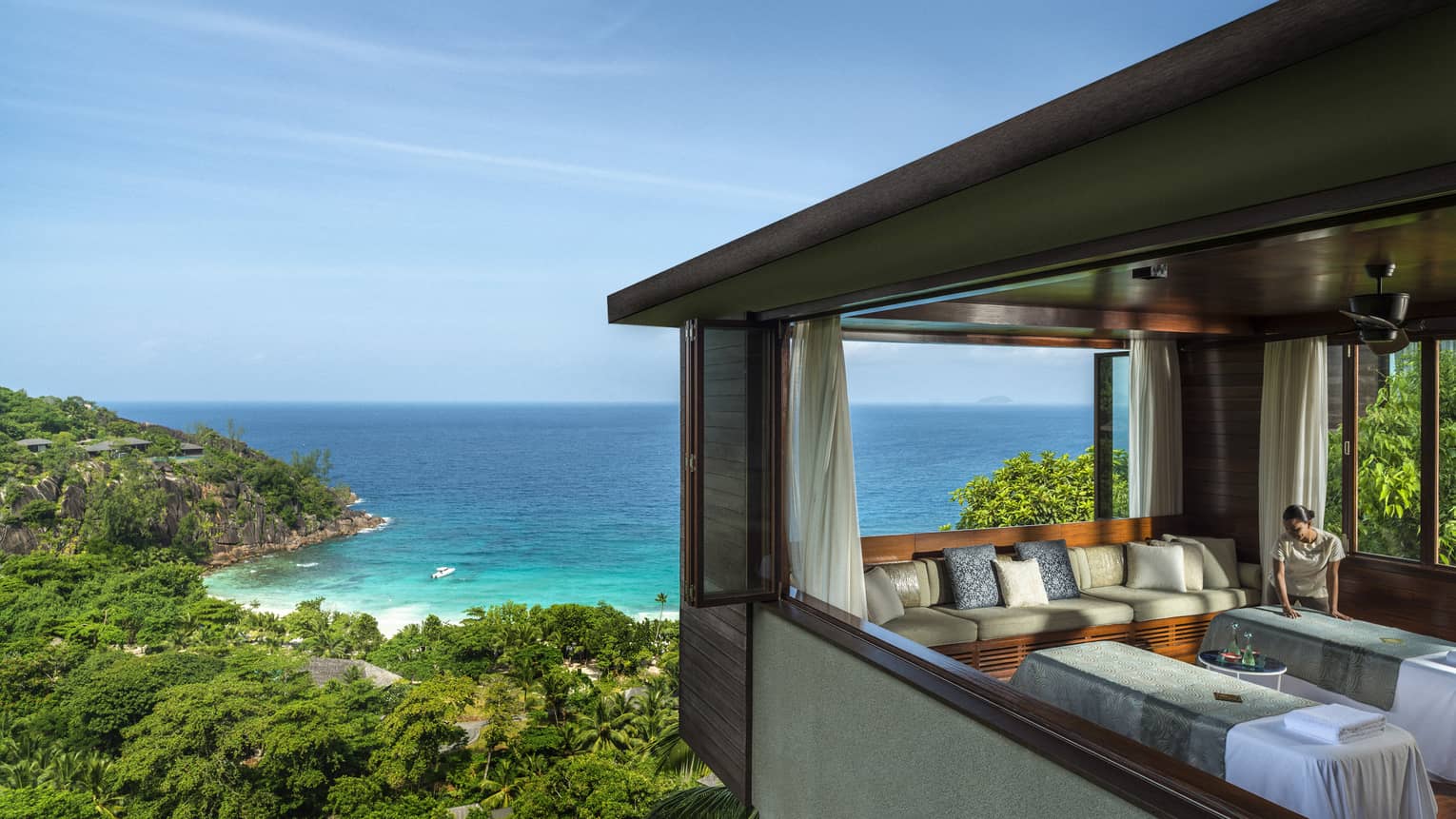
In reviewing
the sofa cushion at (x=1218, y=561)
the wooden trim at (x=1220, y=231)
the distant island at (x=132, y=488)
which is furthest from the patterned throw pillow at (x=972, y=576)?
the distant island at (x=132, y=488)

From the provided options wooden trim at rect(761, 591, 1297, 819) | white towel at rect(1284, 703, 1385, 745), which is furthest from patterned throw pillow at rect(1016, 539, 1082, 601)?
wooden trim at rect(761, 591, 1297, 819)

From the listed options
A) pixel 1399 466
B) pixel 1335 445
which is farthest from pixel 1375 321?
pixel 1335 445

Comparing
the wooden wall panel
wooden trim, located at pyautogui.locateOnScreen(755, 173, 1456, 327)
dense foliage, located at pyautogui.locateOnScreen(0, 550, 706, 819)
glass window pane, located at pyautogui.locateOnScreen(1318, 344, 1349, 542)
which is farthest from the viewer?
dense foliage, located at pyautogui.locateOnScreen(0, 550, 706, 819)

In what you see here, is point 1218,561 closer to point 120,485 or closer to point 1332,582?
point 1332,582

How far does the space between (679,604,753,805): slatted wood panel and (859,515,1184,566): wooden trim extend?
46.8 inches

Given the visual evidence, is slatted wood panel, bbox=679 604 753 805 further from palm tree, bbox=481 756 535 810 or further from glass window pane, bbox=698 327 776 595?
palm tree, bbox=481 756 535 810

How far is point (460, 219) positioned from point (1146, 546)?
113 feet

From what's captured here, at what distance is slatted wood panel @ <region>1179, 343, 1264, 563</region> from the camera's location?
6.73 m

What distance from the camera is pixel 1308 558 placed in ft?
18.2

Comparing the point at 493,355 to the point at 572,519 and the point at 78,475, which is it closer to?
the point at 572,519

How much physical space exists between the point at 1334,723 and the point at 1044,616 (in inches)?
105

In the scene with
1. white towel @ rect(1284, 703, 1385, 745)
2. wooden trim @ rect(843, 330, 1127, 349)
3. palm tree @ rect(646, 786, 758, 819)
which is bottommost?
palm tree @ rect(646, 786, 758, 819)

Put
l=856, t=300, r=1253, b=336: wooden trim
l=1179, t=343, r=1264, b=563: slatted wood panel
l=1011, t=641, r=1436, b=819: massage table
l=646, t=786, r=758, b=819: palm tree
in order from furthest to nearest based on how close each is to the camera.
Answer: l=1179, t=343, r=1264, b=563: slatted wood panel
l=646, t=786, r=758, b=819: palm tree
l=856, t=300, r=1253, b=336: wooden trim
l=1011, t=641, r=1436, b=819: massage table

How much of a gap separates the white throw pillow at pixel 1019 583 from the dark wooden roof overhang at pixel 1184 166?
3.47 metres
